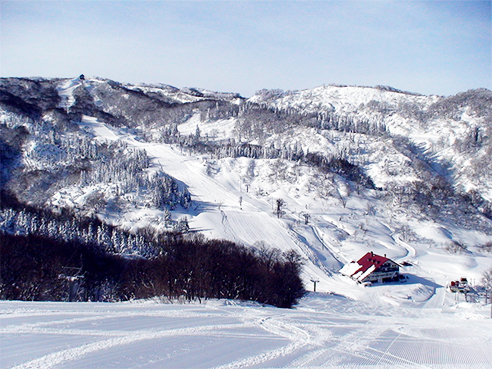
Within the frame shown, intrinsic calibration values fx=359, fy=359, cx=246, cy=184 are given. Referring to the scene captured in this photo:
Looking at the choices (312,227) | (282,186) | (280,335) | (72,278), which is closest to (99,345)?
(280,335)

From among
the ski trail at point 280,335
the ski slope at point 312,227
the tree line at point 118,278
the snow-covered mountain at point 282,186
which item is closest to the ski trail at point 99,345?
the ski trail at point 280,335

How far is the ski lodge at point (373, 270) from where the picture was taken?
54906 mm

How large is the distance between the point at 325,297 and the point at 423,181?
99223 mm

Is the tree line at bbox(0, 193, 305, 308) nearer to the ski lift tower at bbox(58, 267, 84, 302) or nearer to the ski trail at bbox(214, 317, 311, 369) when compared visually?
the ski lift tower at bbox(58, 267, 84, 302)

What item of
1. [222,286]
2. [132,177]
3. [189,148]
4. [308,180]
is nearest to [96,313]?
[222,286]

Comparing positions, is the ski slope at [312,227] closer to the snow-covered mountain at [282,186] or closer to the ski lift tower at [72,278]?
the snow-covered mountain at [282,186]

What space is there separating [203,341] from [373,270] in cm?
5060

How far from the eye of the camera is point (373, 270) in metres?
54.8

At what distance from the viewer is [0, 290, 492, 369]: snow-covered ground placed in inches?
308

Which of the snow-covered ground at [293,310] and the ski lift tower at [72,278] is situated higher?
the snow-covered ground at [293,310]

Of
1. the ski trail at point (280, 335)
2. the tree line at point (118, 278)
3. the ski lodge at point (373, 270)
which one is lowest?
the ski lodge at point (373, 270)

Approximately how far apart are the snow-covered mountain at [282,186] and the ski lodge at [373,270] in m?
2.12

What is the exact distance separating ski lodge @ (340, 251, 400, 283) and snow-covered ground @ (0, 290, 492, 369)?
42.2 meters

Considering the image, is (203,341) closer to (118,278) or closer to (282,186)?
(118,278)
